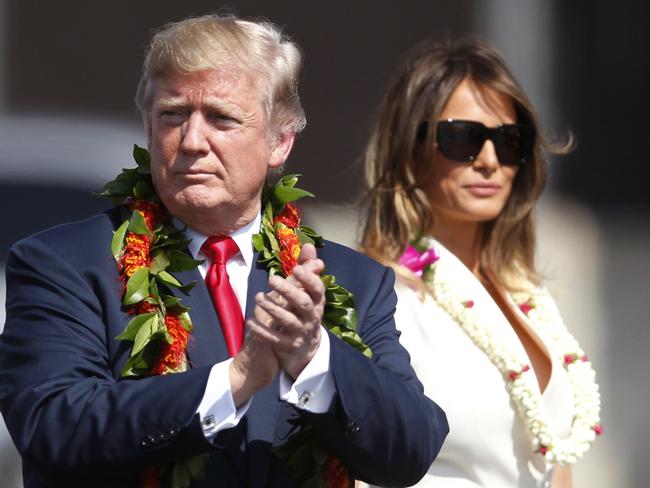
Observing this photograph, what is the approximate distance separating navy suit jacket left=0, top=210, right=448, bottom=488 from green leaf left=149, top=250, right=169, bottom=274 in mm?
54

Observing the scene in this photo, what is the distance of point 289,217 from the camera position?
311cm

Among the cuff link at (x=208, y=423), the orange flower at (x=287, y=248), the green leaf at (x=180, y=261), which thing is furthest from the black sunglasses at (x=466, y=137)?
the cuff link at (x=208, y=423)

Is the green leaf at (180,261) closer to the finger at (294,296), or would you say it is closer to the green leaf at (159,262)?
the green leaf at (159,262)

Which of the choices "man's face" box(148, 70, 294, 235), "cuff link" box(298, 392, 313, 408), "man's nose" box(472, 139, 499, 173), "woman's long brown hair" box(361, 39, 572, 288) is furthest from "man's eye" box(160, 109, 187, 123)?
"man's nose" box(472, 139, 499, 173)

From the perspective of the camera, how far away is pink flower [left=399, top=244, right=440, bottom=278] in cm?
407

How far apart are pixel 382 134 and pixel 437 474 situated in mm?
1106

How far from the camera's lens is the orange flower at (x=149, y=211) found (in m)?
2.90

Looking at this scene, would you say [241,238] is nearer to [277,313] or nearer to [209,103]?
[209,103]

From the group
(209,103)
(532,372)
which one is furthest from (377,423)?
(532,372)

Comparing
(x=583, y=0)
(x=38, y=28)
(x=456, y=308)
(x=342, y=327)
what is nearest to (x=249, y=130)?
(x=342, y=327)

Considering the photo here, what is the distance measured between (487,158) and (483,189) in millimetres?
96

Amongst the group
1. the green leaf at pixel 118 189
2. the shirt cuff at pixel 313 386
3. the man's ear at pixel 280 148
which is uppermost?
the man's ear at pixel 280 148

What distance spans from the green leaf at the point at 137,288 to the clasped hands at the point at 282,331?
0.94 feet

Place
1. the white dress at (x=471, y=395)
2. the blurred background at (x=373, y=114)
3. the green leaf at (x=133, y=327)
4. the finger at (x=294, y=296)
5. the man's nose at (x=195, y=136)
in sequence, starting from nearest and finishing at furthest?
the finger at (x=294, y=296) → the green leaf at (x=133, y=327) → the man's nose at (x=195, y=136) → the white dress at (x=471, y=395) → the blurred background at (x=373, y=114)
